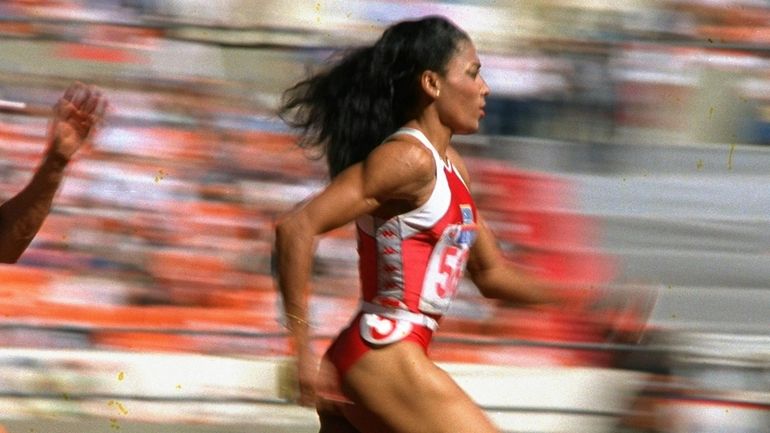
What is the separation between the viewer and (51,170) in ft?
11.4

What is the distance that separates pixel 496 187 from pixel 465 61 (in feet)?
4.66

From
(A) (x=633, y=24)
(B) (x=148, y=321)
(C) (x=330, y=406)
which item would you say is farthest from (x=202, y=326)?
(A) (x=633, y=24)

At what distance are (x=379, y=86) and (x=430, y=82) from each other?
0.14 m

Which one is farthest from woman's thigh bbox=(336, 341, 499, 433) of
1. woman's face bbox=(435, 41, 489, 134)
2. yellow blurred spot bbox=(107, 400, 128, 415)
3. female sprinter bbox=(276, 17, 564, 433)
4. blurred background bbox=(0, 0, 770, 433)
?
yellow blurred spot bbox=(107, 400, 128, 415)

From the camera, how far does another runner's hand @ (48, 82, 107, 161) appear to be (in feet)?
11.3

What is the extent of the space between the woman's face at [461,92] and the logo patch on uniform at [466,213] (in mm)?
210

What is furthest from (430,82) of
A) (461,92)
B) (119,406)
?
(119,406)

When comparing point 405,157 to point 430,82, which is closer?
point 405,157

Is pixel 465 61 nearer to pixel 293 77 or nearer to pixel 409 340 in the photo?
pixel 409 340

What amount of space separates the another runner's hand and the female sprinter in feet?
1.72

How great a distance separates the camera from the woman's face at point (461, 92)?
3.74m

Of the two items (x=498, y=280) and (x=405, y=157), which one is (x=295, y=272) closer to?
(x=405, y=157)

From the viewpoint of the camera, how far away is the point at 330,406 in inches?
147

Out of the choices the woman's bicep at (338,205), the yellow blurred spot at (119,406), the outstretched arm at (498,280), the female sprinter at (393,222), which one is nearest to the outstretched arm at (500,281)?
the outstretched arm at (498,280)
